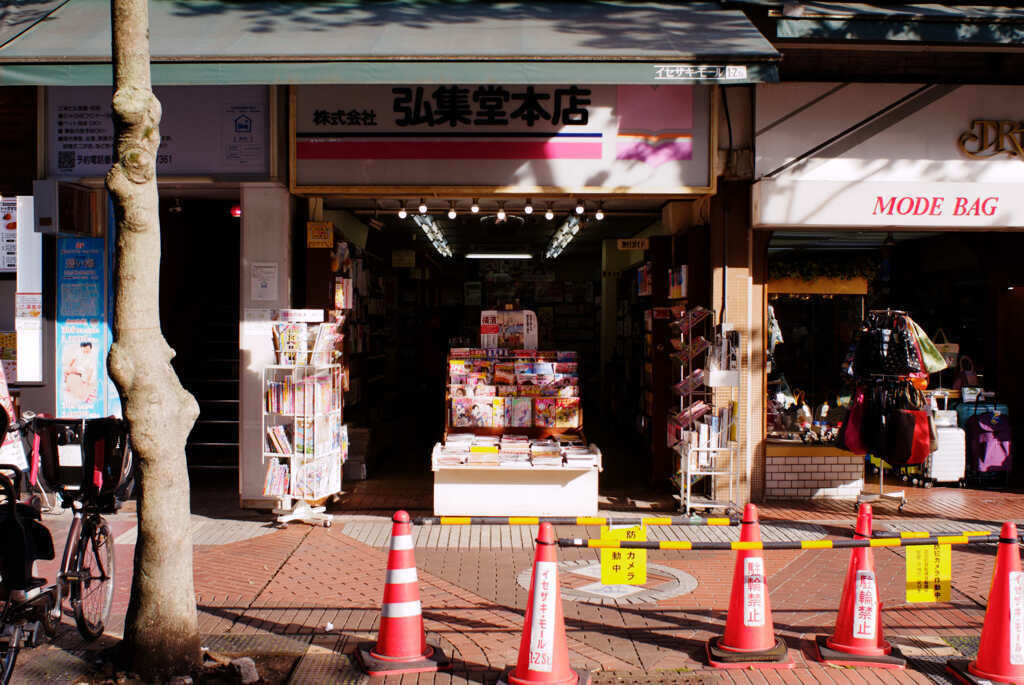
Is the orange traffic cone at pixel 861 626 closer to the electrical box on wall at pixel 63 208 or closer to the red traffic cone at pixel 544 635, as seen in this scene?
the red traffic cone at pixel 544 635

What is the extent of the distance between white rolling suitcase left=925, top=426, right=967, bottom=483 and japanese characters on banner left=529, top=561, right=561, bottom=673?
A: 7102mm

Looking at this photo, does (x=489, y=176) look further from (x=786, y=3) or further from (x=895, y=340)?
(x=895, y=340)

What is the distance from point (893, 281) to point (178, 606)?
10.9 meters

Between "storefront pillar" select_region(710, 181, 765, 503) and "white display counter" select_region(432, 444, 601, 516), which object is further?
"storefront pillar" select_region(710, 181, 765, 503)

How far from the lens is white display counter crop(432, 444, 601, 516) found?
8.40m

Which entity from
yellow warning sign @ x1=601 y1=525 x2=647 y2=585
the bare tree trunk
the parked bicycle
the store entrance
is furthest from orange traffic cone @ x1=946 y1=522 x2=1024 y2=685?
the store entrance

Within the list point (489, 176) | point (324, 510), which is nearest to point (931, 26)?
point (489, 176)

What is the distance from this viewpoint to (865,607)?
514 centimetres

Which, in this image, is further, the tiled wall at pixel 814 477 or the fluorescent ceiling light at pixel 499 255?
the fluorescent ceiling light at pixel 499 255

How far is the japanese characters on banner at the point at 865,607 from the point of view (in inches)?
202

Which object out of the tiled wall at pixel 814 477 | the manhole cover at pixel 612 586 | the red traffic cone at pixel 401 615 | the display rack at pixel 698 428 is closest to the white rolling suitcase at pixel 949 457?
the tiled wall at pixel 814 477

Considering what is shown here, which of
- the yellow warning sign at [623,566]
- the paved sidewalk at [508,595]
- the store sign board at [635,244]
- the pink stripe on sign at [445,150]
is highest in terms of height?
the pink stripe on sign at [445,150]

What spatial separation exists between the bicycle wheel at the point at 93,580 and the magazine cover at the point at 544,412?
15.5ft

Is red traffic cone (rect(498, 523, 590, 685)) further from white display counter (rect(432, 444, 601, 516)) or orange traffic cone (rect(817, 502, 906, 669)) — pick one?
white display counter (rect(432, 444, 601, 516))
